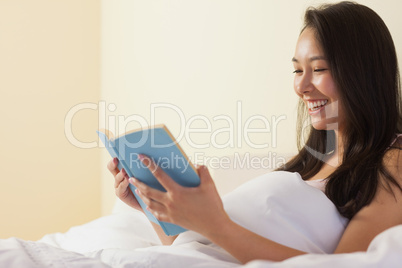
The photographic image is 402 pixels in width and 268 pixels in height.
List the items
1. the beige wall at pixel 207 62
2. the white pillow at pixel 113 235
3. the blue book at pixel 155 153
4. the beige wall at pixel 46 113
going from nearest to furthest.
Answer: the blue book at pixel 155 153
the white pillow at pixel 113 235
the beige wall at pixel 207 62
the beige wall at pixel 46 113

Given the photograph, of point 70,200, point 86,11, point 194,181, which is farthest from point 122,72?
point 194,181

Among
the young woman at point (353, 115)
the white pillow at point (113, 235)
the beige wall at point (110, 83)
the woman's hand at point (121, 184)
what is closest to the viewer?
the young woman at point (353, 115)

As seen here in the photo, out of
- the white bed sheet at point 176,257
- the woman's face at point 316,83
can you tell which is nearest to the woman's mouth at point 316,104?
the woman's face at point 316,83

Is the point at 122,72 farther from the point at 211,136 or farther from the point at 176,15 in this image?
the point at 211,136

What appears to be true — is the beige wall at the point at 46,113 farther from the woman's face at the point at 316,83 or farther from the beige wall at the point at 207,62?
the woman's face at the point at 316,83

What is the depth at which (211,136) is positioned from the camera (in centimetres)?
226

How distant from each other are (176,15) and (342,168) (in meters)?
1.46

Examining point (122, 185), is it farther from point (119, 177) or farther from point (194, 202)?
point (194, 202)

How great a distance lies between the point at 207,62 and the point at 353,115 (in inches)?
41.2

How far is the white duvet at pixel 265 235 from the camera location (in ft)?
2.79

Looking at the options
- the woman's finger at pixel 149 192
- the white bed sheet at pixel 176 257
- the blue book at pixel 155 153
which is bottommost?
the white bed sheet at pixel 176 257

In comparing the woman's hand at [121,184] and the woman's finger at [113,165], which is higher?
the woman's finger at [113,165]

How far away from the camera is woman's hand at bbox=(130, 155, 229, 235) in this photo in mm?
946

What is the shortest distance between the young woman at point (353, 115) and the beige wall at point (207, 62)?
23cm
